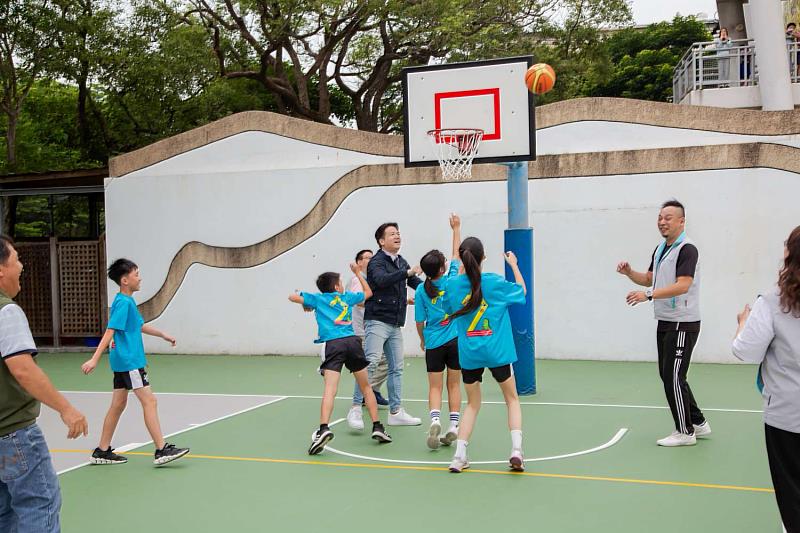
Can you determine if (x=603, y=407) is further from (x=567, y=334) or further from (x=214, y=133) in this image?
(x=214, y=133)

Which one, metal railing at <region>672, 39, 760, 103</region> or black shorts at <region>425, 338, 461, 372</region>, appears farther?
metal railing at <region>672, 39, 760, 103</region>

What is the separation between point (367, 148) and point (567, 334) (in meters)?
4.51

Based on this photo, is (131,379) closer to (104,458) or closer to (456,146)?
(104,458)

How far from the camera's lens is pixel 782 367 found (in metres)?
4.16

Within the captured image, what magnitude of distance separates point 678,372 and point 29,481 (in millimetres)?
5288

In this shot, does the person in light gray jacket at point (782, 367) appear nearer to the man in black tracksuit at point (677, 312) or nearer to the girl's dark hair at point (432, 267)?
the man in black tracksuit at point (677, 312)

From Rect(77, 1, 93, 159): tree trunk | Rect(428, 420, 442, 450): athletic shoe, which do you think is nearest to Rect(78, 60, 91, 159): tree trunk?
Rect(77, 1, 93, 159): tree trunk

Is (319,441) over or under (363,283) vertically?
under

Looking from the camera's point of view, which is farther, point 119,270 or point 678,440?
point 678,440

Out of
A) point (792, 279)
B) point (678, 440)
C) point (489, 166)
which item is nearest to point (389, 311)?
point (678, 440)

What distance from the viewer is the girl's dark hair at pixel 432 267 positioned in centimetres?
760

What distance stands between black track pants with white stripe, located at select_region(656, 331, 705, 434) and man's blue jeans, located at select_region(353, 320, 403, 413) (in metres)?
2.58

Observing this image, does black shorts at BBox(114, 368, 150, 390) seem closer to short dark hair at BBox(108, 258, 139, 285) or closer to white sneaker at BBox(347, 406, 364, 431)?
short dark hair at BBox(108, 258, 139, 285)

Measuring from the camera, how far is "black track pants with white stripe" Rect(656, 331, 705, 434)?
7.42 m
